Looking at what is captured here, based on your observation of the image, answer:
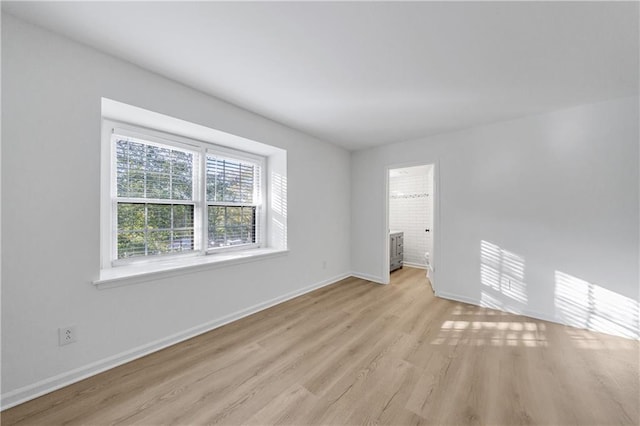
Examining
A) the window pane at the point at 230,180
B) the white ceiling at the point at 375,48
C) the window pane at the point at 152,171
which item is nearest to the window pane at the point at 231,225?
the window pane at the point at 230,180

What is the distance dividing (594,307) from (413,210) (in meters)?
3.55

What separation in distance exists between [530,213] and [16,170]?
471 centimetres

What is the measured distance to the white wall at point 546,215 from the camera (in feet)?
7.95

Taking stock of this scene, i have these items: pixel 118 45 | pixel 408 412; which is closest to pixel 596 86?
pixel 408 412

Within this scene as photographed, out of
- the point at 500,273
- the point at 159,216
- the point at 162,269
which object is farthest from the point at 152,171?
the point at 500,273

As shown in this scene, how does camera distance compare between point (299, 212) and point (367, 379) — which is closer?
point (367, 379)

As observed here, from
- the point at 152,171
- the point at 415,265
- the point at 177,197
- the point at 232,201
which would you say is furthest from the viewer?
the point at 415,265

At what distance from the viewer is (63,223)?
1.66 metres

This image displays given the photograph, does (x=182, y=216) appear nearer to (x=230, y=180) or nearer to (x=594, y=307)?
(x=230, y=180)

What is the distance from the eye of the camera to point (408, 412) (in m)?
1.46

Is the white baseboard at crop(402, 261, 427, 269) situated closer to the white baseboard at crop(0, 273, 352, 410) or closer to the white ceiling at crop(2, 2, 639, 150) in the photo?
the white ceiling at crop(2, 2, 639, 150)

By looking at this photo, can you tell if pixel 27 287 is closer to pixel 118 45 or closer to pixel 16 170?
pixel 16 170

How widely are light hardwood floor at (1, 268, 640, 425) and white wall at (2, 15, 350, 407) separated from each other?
0.75 feet

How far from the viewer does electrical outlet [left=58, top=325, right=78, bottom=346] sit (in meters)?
1.64
